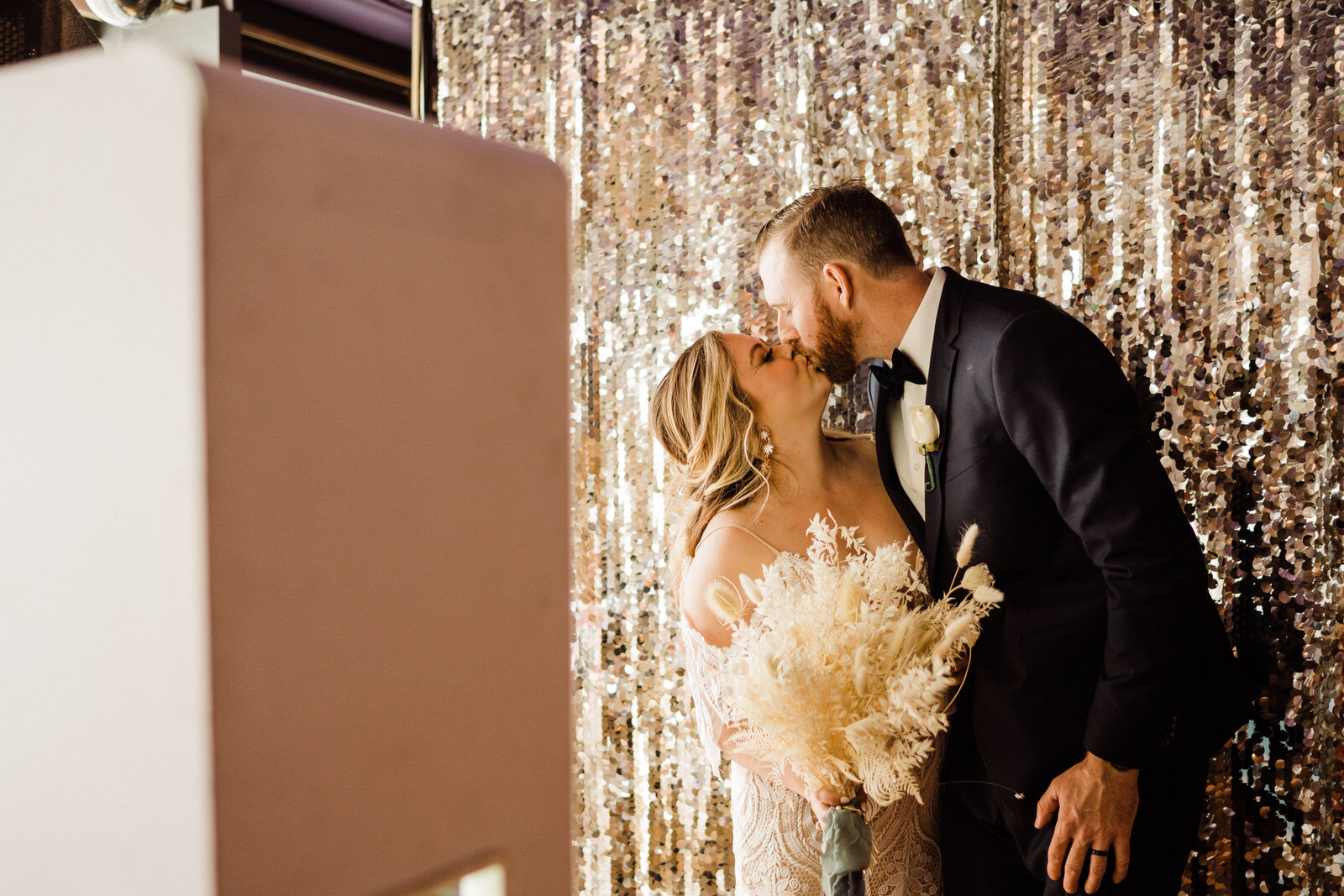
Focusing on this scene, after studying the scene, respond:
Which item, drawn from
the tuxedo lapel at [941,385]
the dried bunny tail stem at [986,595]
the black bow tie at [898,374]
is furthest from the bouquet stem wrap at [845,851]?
the black bow tie at [898,374]

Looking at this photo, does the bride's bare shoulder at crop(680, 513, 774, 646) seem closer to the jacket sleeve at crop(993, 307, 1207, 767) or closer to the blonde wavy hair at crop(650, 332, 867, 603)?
the blonde wavy hair at crop(650, 332, 867, 603)

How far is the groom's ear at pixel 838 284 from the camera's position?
5.81 ft

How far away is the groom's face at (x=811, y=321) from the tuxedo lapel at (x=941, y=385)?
0.78 feet

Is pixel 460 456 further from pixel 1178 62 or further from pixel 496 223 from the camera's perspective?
pixel 1178 62

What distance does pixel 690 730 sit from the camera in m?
2.21

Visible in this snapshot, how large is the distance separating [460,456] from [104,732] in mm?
245

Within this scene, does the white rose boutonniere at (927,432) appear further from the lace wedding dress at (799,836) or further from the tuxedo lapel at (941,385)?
the lace wedding dress at (799,836)

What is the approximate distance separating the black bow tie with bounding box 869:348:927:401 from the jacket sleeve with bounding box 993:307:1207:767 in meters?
0.26

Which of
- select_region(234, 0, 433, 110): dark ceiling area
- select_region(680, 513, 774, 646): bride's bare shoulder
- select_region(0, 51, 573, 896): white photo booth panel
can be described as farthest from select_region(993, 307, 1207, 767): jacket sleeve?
select_region(234, 0, 433, 110): dark ceiling area

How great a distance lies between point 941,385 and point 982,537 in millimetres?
276

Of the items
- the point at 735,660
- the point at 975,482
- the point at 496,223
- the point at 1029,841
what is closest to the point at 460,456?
the point at 496,223

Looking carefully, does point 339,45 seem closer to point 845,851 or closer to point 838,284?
point 838,284

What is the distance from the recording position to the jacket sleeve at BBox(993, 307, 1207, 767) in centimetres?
136

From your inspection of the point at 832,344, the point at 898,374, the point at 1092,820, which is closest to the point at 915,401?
the point at 898,374
